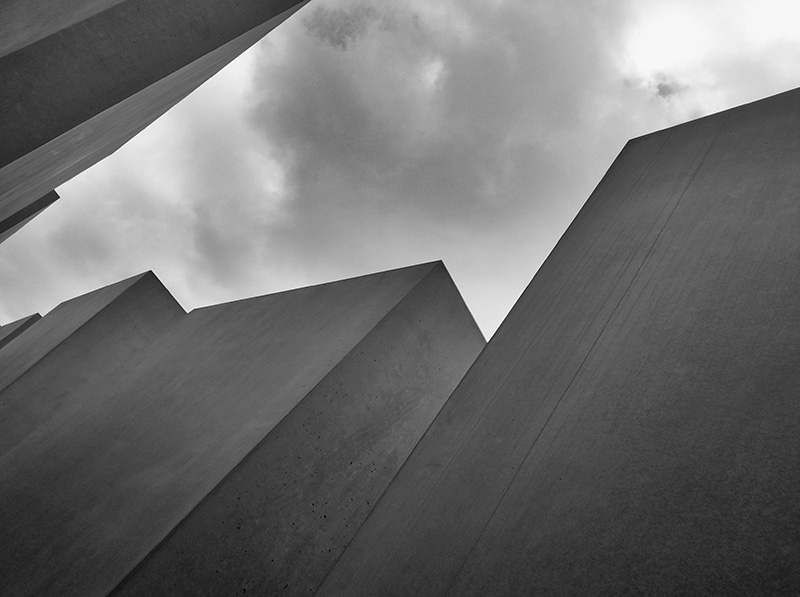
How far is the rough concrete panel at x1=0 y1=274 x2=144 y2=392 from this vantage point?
7863 mm

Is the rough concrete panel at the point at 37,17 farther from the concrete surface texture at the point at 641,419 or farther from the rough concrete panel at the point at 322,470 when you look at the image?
the rough concrete panel at the point at 322,470

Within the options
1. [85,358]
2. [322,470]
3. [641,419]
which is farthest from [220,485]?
[85,358]

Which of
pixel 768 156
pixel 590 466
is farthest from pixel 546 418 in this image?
pixel 768 156

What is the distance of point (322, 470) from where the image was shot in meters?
4.75

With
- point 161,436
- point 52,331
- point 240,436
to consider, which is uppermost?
point 52,331

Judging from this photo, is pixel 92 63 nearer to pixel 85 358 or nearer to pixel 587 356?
pixel 587 356

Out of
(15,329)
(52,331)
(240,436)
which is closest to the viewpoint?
(240,436)

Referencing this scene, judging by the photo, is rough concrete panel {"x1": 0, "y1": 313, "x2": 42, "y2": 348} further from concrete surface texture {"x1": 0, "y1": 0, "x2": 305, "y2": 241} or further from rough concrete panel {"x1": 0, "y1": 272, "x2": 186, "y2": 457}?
concrete surface texture {"x1": 0, "y1": 0, "x2": 305, "y2": 241}

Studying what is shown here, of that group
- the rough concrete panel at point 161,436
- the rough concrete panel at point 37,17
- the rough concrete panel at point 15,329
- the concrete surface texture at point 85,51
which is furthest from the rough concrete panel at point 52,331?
the rough concrete panel at point 37,17

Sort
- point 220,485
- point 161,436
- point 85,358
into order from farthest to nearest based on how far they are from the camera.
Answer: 1. point 85,358
2. point 161,436
3. point 220,485

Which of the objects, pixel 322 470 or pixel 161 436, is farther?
pixel 161 436

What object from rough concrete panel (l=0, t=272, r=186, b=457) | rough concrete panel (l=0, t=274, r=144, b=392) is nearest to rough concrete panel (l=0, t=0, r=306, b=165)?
rough concrete panel (l=0, t=272, r=186, b=457)

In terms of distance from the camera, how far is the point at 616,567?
1928 mm

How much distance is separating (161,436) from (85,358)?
3.09m
